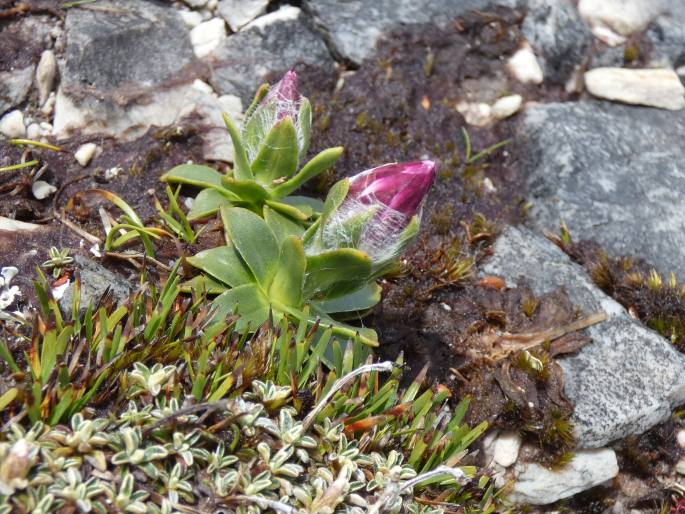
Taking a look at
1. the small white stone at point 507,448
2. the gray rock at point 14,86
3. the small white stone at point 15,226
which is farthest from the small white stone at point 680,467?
the gray rock at point 14,86

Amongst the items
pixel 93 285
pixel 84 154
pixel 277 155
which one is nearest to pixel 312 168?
pixel 277 155

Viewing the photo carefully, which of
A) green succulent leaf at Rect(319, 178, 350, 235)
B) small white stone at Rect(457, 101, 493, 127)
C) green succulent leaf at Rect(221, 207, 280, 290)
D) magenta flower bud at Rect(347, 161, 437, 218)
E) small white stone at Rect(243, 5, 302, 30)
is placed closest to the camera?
magenta flower bud at Rect(347, 161, 437, 218)

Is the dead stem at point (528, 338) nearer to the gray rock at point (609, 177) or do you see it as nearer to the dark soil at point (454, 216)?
the dark soil at point (454, 216)

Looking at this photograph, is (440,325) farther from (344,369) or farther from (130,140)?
(130,140)

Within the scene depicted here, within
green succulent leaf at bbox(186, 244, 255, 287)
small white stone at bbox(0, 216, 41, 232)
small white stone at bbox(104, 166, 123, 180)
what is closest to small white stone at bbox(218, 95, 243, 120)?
small white stone at bbox(104, 166, 123, 180)

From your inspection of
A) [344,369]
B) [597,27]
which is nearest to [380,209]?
[344,369]

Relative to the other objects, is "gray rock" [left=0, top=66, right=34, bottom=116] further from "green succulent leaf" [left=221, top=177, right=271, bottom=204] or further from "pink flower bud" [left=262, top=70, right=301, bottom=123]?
"pink flower bud" [left=262, top=70, right=301, bottom=123]
